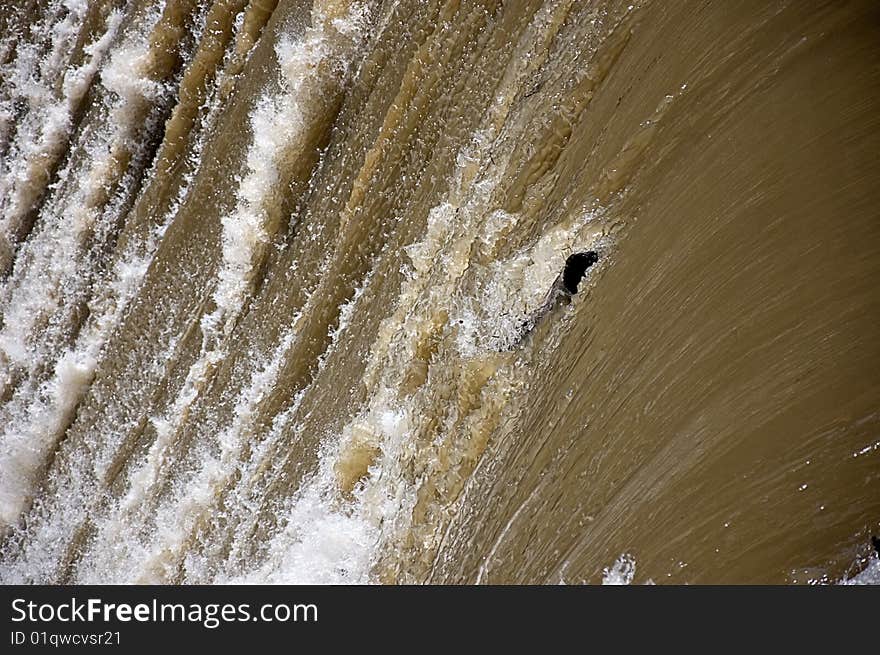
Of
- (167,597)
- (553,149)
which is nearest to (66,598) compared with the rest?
(167,597)

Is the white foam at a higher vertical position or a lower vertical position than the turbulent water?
lower

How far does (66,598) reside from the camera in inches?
35.4

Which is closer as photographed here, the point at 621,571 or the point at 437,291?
the point at 621,571

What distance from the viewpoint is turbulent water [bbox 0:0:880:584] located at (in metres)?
0.55

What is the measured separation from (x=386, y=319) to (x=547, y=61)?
1.03ft

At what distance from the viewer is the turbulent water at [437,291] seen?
55cm

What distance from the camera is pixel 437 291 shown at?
827 millimetres

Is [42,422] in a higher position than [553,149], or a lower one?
lower

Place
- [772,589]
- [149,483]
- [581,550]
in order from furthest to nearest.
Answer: [149,483]
[581,550]
[772,589]

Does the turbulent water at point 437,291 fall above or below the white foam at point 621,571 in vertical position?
above

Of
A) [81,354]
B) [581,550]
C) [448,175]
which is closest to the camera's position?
[581,550]

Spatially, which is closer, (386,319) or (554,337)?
(554,337)

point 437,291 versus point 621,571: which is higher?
point 437,291

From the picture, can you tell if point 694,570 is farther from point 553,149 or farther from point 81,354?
point 81,354
